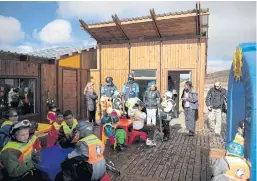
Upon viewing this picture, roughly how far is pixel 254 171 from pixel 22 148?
11.0 ft

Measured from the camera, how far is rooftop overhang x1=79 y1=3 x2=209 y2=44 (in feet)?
28.4

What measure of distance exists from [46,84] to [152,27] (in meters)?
5.57

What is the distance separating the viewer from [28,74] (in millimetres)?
8430

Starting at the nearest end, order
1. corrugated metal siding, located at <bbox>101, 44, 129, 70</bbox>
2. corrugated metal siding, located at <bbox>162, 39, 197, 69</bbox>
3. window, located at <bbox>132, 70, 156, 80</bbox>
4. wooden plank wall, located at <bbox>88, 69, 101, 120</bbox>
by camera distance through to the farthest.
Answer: corrugated metal siding, located at <bbox>162, 39, 197, 69</bbox>, window, located at <bbox>132, 70, 156, 80</bbox>, corrugated metal siding, located at <bbox>101, 44, 129, 70</bbox>, wooden plank wall, located at <bbox>88, 69, 101, 120</bbox>

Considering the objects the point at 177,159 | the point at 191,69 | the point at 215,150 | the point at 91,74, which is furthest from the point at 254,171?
the point at 91,74

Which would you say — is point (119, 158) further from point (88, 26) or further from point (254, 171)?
point (88, 26)

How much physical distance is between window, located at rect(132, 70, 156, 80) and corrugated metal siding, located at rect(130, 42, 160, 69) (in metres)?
0.23

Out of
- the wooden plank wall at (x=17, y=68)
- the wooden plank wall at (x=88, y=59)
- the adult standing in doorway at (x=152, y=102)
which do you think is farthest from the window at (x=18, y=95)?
the adult standing in doorway at (x=152, y=102)

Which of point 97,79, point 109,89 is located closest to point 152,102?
point 109,89

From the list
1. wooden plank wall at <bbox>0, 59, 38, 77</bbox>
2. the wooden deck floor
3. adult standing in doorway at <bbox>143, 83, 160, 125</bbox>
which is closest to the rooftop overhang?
adult standing in doorway at <bbox>143, 83, 160, 125</bbox>

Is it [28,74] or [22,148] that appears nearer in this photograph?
[22,148]

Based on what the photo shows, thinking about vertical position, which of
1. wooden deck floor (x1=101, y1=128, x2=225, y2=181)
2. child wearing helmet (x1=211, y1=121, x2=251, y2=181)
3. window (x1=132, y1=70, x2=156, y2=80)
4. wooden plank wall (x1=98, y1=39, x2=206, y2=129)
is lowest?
wooden deck floor (x1=101, y1=128, x2=225, y2=181)

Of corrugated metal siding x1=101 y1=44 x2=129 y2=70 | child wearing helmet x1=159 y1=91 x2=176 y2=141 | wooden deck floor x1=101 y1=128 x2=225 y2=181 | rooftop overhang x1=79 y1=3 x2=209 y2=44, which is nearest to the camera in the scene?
wooden deck floor x1=101 y1=128 x2=225 y2=181

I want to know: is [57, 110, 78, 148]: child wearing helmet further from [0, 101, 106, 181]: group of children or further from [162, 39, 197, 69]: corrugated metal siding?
[162, 39, 197, 69]: corrugated metal siding
